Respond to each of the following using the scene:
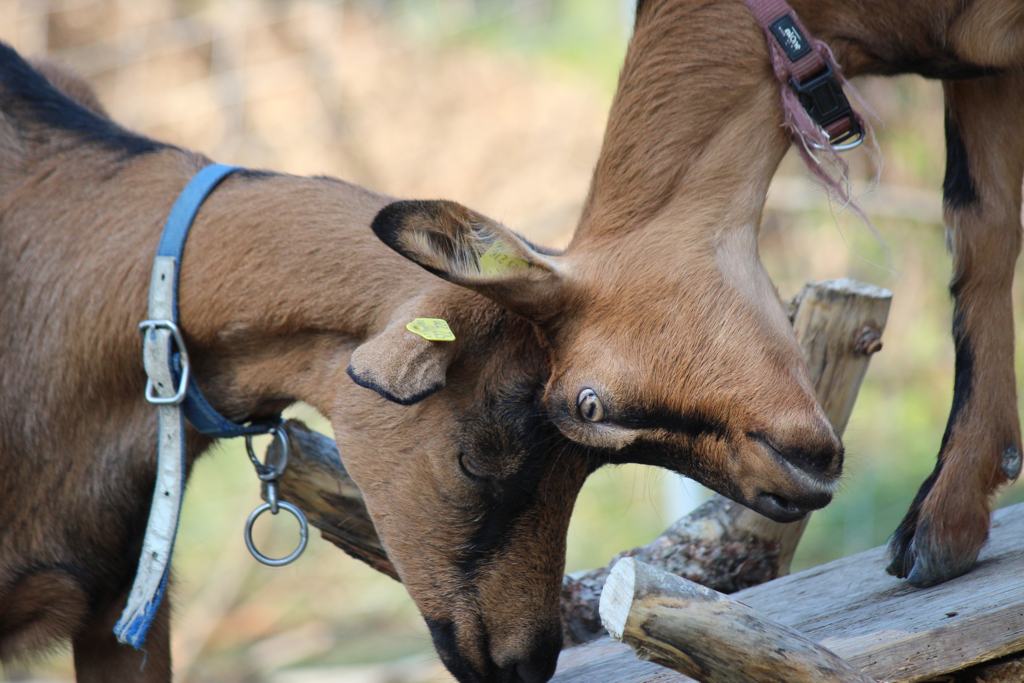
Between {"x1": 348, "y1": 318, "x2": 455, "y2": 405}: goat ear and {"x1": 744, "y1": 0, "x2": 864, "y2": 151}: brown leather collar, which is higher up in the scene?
{"x1": 744, "y1": 0, "x2": 864, "y2": 151}: brown leather collar

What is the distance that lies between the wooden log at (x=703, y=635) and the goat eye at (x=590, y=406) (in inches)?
22.3

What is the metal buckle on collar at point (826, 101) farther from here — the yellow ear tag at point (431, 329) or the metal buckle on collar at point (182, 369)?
the metal buckle on collar at point (182, 369)

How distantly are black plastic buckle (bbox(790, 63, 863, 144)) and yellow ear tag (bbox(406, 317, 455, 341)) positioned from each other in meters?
1.04

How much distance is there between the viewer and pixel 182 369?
11.2ft

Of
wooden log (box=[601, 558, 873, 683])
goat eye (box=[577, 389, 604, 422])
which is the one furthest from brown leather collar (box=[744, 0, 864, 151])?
wooden log (box=[601, 558, 873, 683])

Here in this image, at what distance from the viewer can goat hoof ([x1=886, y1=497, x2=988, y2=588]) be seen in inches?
131

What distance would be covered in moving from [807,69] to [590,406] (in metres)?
0.99

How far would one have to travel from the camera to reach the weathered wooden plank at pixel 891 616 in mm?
2746

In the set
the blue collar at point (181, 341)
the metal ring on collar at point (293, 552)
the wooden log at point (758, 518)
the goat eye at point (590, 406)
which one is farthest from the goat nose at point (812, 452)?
the blue collar at point (181, 341)

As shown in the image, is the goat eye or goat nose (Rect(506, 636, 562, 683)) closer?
the goat eye

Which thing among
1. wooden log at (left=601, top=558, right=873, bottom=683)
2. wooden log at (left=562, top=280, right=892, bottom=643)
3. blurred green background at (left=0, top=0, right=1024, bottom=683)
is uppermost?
wooden log at (left=601, top=558, right=873, bottom=683)

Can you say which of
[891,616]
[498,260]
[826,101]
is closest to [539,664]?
[891,616]

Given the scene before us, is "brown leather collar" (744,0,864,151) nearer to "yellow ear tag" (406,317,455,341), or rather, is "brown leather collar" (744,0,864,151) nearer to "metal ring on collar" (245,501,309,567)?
"yellow ear tag" (406,317,455,341)

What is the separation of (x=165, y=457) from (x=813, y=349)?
6.61 feet
